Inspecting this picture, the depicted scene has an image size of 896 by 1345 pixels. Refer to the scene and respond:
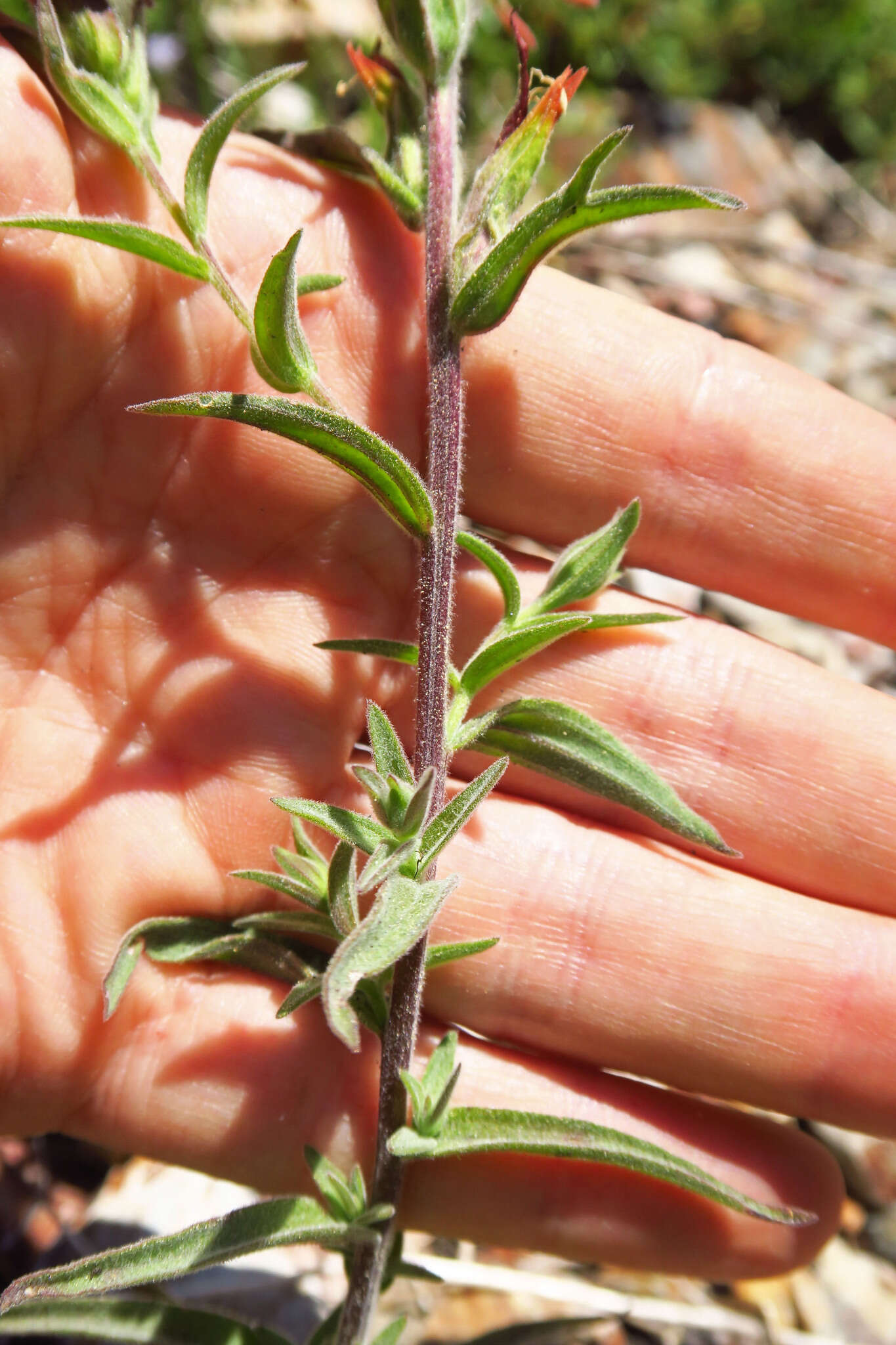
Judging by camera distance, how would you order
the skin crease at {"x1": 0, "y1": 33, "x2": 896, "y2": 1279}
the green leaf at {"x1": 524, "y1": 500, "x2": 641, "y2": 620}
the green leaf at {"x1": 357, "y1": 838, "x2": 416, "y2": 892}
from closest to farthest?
1. the green leaf at {"x1": 357, "y1": 838, "x2": 416, "y2": 892}
2. the green leaf at {"x1": 524, "y1": 500, "x2": 641, "y2": 620}
3. the skin crease at {"x1": 0, "y1": 33, "x2": 896, "y2": 1279}

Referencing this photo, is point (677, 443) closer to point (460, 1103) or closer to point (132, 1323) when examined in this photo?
point (460, 1103)

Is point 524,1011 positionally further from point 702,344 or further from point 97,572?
point 702,344

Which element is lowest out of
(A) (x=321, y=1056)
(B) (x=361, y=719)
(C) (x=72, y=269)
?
(A) (x=321, y=1056)

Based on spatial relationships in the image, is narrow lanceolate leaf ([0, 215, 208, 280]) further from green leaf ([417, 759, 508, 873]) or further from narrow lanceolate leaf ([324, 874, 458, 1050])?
narrow lanceolate leaf ([324, 874, 458, 1050])

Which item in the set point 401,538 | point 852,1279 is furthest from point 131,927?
point 852,1279

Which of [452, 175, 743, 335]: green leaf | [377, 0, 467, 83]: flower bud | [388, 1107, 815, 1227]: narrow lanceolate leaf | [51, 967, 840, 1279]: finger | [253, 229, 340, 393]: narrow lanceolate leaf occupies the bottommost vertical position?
[51, 967, 840, 1279]: finger

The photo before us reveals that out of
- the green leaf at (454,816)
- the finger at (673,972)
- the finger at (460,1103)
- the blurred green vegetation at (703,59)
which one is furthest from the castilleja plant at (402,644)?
the blurred green vegetation at (703,59)

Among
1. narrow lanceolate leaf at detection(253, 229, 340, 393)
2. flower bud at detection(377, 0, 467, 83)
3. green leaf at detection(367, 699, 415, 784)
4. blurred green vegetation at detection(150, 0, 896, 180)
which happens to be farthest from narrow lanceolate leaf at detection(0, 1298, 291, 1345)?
blurred green vegetation at detection(150, 0, 896, 180)
